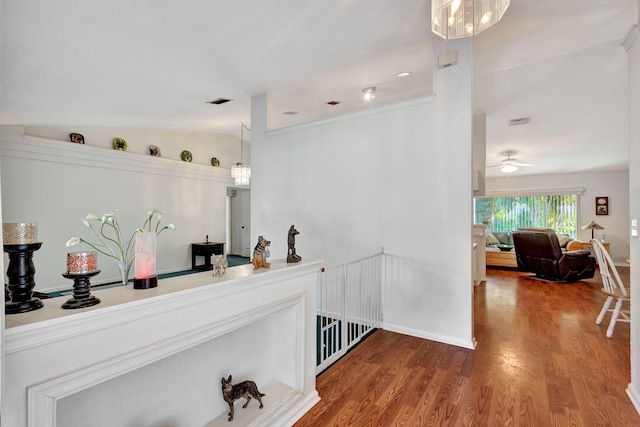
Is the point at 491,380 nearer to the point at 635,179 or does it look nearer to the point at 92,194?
the point at 635,179

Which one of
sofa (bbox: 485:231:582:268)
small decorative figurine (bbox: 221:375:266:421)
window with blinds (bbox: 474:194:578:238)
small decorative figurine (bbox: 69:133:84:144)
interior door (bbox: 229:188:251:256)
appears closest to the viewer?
small decorative figurine (bbox: 221:375:266:421)

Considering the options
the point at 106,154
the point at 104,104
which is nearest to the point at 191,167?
the point at 106,154

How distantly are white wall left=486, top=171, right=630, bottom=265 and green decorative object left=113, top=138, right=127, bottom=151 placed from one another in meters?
9.86

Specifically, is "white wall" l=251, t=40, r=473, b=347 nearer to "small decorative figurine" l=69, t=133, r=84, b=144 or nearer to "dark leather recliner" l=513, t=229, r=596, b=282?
"small decorative figurine" l=69, t=133, r=84, b=144

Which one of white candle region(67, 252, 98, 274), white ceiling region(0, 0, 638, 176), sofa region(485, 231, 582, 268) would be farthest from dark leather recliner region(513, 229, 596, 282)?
white candle region(67, 252, 98, 274)

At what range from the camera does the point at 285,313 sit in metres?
1.98

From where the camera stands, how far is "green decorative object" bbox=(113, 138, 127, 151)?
568 cm

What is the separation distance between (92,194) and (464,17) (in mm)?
6011

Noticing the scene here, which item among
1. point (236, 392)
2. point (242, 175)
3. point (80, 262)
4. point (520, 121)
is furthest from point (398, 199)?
point (242, 175)

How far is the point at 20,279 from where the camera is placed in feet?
3.21

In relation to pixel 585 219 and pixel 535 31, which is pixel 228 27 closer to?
pixel 535 31

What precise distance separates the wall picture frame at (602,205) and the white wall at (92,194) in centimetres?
963

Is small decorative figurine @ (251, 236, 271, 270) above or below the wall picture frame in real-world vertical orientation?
below

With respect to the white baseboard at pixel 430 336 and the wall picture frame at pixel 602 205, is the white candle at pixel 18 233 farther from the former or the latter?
the wall picture frame at pixel 602 205
